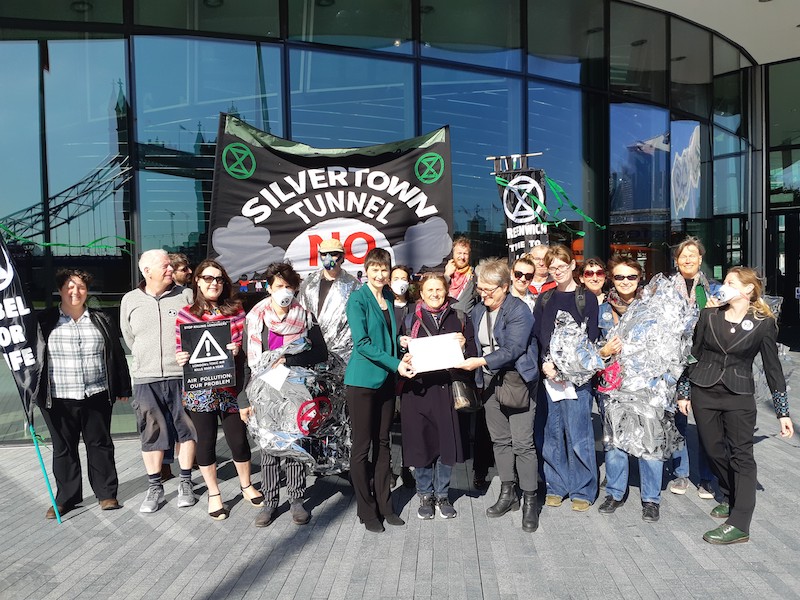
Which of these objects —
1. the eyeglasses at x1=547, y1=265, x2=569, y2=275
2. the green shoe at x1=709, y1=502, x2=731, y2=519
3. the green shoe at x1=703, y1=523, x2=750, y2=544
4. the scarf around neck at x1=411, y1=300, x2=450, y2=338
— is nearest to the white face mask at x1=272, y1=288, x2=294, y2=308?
the scarf around neck at x1=411, y1=300, x2=450, y2=338

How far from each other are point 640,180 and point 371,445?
7573 millimetres

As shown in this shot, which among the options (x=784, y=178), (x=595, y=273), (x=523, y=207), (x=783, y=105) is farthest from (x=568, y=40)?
(x=784, y=178)

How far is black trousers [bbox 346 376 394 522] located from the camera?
414 centimetres

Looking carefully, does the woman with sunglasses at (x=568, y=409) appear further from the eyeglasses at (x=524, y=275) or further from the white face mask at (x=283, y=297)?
the white face mask at (x=283, y=297)

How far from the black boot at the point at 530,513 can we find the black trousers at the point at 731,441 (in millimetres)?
1118

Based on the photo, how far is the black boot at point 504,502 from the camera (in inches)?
173

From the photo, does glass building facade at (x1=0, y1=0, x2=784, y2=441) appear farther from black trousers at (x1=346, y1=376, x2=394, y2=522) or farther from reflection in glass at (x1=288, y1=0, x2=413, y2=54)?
black trousers at (x1=346, y1=376, x2=394, y2=522)

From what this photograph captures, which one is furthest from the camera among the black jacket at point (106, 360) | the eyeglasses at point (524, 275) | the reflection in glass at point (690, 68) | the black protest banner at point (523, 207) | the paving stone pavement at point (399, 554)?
the reflection in glass at point (690, 68)

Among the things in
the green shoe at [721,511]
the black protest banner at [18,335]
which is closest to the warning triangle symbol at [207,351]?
the black protest banner at [18,335]

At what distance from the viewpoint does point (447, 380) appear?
4.39m

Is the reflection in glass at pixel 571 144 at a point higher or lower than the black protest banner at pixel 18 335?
higher

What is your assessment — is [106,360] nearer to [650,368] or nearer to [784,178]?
[650,368]

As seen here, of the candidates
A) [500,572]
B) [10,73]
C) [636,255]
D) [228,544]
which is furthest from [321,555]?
[636,255]

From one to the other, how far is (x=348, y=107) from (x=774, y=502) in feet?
19.4
